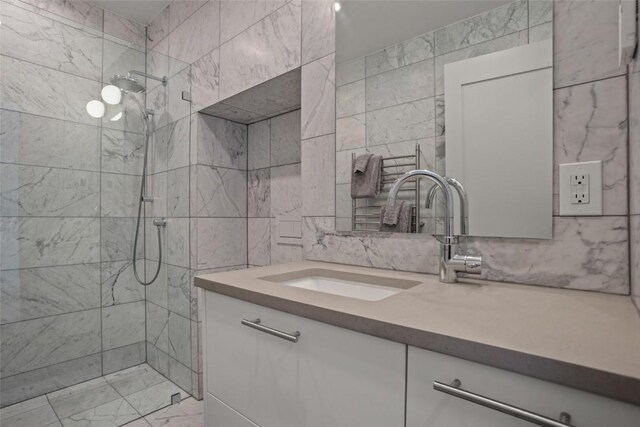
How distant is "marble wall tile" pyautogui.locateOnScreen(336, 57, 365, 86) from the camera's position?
1258 millimetres

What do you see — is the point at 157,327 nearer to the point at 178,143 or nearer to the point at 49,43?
the point at 178,143

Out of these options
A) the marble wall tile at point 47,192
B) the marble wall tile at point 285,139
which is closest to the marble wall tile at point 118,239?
the marble wall tile at point 47,192

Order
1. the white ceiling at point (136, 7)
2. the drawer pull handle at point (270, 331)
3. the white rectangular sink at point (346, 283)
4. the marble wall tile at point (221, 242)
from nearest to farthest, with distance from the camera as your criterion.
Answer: the drawer pull handle at point (270, 331) → the white rectangular sink at point (346, 283) → the marble wall tile at point (221, 242) → the white ceiling at point (136, 7)

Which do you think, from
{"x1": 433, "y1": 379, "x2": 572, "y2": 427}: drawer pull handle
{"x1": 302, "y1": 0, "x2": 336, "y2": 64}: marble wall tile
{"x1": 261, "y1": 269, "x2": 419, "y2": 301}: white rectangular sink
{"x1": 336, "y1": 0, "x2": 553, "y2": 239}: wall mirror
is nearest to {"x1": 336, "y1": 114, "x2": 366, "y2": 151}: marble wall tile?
{"x1": 336, "y1": 0, "x2": 553, "y2": 239}: wall mirror

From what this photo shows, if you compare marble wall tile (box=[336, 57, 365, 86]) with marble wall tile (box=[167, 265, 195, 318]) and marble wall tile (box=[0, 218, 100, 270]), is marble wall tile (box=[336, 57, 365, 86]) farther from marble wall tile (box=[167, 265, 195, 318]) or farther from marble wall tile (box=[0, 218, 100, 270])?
marble wall tile (box=[0, 218, 100, 270])

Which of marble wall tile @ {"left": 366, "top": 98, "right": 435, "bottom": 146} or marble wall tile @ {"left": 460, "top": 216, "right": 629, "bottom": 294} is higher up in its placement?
marble wall tile @ {"left": 366, "top": 98, "right": 435, "bottom": 146}

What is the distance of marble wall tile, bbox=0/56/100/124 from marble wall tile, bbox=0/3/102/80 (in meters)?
0.05

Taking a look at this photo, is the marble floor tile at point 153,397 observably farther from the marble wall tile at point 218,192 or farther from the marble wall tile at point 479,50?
the marble wall tile at point 479,50

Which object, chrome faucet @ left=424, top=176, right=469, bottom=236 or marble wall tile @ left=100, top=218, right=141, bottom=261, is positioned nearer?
chrome faucet @ left=424, top=176, right=469, bottom=236

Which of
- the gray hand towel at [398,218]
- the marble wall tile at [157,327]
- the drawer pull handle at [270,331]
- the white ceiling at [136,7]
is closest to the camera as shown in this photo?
the drawer pull handle at [270,331]

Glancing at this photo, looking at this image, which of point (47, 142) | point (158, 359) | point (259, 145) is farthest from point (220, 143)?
point (158, 359)

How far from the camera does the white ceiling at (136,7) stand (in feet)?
6.85

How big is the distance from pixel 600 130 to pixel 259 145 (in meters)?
1.69

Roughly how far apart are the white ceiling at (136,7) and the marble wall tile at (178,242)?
1.45 metres
